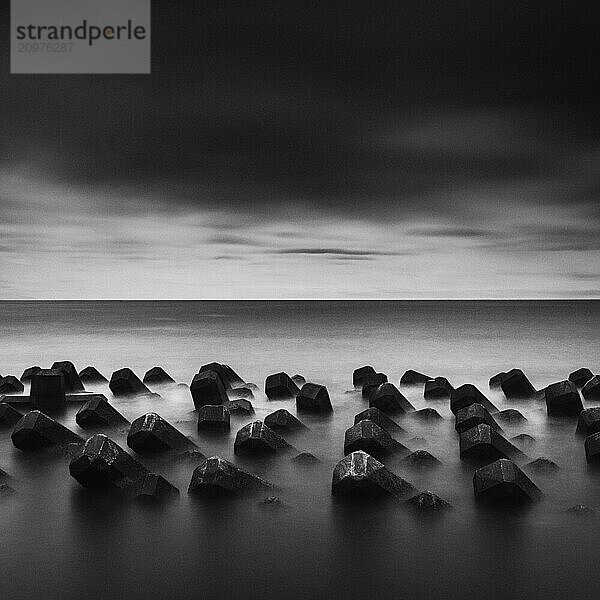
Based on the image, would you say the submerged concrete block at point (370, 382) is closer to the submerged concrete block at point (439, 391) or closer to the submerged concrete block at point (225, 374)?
the submerged concrete block at point (439, 391)

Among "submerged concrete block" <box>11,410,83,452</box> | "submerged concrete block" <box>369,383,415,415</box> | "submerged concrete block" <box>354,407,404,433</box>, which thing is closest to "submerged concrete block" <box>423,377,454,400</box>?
"submerged concrete block" <box>369,383,415,415</box>

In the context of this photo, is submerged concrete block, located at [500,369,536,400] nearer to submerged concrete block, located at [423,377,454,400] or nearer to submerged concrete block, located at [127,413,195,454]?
submerged concrete block, located at [423,377,454,400]

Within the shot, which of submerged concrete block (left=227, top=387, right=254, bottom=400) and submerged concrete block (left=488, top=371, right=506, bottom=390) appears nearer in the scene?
submerged concrete block (left=227, top=387, right=254, bottom=400)

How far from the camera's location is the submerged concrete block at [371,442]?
214cm

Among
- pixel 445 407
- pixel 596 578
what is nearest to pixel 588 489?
pixel 596 578

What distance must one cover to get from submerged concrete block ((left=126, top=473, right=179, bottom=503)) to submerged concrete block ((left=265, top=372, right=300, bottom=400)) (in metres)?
1.43

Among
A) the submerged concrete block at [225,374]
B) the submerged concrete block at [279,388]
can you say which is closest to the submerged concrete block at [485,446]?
the submerged concrete block at [279,388]

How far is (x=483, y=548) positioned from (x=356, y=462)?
390mm

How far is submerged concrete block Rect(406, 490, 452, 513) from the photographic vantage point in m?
1.76

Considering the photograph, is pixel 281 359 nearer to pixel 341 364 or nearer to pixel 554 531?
pixel 341 364

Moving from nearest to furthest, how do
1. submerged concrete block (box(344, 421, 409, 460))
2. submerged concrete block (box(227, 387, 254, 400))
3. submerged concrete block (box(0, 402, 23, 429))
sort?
submerged concrete block (box(344, 421, 409, 460)), submerged concrete block (box(0, 402, 23, 429)), submerged concrete block (box(227, 387, 254, 400))

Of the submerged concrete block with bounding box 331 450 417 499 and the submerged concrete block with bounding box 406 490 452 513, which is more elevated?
the submerged concrete block with bounding box 331 450 417 499

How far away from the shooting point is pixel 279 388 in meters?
3.27

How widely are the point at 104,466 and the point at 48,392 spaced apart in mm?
1247
